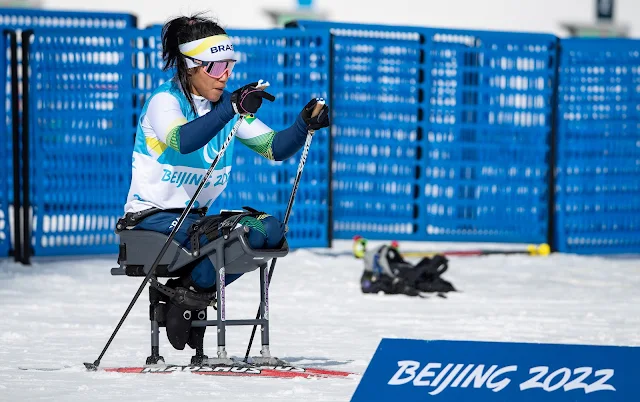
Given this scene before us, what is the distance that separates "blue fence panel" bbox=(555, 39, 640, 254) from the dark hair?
23.0ft

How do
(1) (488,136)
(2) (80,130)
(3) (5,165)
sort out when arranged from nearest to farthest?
(3) (5,165) < (2) (80,130) < (1) (488,136)

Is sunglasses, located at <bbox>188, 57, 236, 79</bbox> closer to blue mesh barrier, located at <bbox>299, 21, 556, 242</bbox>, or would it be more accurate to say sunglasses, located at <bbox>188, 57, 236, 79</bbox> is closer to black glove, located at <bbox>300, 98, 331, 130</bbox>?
black glove, located at <bbox>300, 98, 331, 130</bbox>

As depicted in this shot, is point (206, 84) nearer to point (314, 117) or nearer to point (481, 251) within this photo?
point (314, 117)

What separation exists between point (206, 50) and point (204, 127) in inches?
23.4

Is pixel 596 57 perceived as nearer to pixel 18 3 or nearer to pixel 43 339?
pixel 43 339

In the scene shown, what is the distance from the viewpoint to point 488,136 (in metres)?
12.7

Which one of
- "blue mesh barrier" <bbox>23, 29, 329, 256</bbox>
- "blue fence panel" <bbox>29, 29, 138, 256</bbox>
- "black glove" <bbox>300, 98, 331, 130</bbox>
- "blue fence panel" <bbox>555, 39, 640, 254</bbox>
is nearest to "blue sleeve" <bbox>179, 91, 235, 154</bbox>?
"black glove" <bbox>300, 98, 331, 130</bbox>

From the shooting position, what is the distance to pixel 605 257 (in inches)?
518

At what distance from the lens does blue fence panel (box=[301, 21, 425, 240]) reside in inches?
488

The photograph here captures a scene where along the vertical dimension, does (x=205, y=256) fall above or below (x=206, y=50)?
below

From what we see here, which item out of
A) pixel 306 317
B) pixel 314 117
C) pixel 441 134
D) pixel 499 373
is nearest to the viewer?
pixel 499 373

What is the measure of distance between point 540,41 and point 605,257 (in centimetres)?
218

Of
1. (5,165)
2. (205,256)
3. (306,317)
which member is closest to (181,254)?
(205,256)

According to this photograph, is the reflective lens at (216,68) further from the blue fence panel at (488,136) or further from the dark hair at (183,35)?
the blue fence panel at (488,136)
